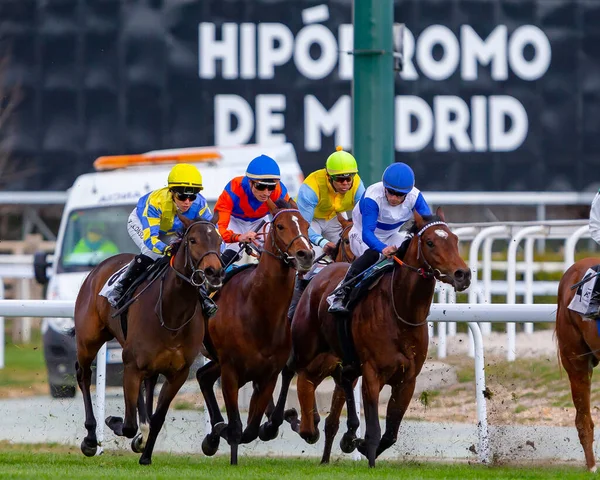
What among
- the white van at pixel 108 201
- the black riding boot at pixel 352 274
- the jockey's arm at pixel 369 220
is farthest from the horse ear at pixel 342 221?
the white van at pixel 108 201

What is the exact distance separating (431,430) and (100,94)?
318 inches

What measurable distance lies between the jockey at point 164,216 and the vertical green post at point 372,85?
81.3 inches

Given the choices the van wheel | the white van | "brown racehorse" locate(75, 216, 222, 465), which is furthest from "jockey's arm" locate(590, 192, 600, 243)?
the white van

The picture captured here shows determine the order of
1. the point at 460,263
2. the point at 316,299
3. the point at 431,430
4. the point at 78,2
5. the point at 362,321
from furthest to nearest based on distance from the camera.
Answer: the point at 78,2 → the point at 431,430 → the point at 316,299 → the point at 362,321 → the point at 460,263

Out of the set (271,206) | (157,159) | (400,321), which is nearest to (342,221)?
(271,206)

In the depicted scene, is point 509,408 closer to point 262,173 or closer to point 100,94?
point 262,173

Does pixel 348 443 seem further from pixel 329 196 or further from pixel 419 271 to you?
pixel 329 196

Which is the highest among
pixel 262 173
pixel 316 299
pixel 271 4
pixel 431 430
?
pixel 271 4

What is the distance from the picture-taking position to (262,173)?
372 inches

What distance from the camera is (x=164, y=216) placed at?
30.6 feet

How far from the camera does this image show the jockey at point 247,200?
946 cm

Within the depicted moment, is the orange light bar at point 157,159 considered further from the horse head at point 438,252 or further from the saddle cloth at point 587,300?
the saddle cloth at point 587,300

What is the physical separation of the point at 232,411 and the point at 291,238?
1.15 meters

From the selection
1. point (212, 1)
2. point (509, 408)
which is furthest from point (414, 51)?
point (509, 408)
